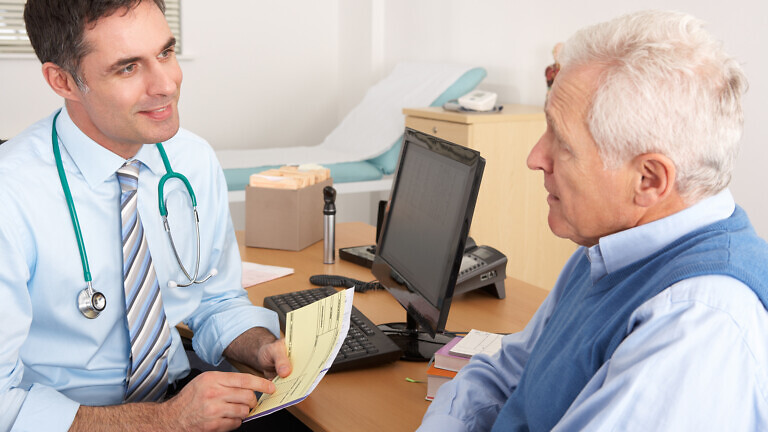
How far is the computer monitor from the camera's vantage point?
138cm

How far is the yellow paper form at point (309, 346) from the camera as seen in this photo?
127cm

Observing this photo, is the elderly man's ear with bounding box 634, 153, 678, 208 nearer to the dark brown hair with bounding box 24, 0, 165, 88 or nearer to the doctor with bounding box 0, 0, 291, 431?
the doctor with bounding box 0, 0, 291, 431

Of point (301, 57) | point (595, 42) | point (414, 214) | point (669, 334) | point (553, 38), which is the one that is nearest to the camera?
point (669, 334)

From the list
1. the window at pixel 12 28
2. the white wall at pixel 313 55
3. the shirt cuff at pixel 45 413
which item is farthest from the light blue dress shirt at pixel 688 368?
the window at pixel 12 28

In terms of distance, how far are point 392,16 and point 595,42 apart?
4345mm

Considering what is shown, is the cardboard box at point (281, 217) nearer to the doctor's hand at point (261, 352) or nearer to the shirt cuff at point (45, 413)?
the doctor's hand at point (261, 352)

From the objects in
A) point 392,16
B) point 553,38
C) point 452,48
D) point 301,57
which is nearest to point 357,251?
point 553,38

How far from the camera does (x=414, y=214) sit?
63.6 inches

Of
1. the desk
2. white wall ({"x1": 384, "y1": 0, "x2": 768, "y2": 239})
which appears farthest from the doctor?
white wall ({"x1": 384, "y1": 0, "x2": 768, "y2": 239})

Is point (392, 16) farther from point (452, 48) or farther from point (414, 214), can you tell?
point (414, 214)

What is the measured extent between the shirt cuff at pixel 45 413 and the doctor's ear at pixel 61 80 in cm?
61

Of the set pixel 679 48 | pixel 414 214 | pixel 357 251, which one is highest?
pixel 679 48

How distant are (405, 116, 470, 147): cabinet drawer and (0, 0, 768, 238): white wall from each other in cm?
70

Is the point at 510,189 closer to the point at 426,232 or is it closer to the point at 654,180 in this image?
the point at 426,232
